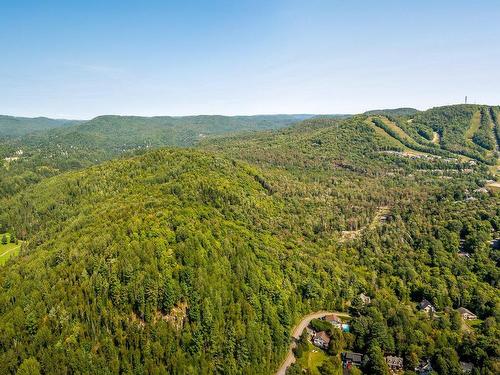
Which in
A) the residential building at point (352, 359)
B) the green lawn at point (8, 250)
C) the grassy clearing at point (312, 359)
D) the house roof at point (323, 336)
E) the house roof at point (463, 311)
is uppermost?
the green lawn at point (8, 250)

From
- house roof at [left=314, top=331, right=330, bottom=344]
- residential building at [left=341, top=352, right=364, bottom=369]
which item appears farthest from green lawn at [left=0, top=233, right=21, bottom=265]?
residential building at [left=341, top=352, right=364, bottom=369]

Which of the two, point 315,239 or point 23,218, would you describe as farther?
point 23,218

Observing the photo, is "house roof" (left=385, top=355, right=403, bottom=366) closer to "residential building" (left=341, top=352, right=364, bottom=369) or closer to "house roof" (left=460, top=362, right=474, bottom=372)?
"residential building" (left=341, top=352, right=364, bottom=369)

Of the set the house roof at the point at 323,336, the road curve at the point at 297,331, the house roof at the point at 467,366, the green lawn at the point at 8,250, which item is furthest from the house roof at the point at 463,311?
the green lawn at the point at 8,250

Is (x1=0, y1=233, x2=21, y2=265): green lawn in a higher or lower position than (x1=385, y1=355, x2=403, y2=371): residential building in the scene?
higher

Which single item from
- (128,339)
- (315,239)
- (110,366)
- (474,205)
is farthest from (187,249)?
(474,205)

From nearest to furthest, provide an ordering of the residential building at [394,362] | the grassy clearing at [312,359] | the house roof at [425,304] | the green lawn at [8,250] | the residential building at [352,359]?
the grassy clearing at [312,359] → the residential building at [394,362] → the residential building at [352,359] → the house roof at [425,304] → the green lawn at [8,250]

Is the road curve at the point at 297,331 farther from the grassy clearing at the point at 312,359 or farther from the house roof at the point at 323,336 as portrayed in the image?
the house roof at the point at 323,336

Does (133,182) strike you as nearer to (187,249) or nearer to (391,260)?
(187,249)

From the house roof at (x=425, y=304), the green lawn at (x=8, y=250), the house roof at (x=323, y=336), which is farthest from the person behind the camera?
the green lawn at (x=8, y=250)
